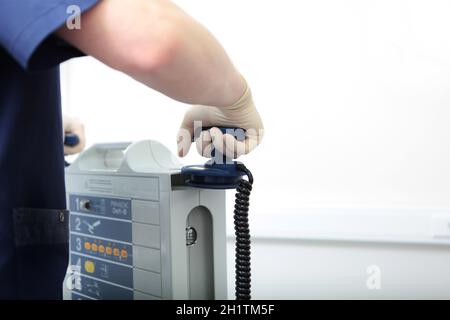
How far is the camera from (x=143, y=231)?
687mm

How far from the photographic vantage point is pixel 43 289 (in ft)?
1.93

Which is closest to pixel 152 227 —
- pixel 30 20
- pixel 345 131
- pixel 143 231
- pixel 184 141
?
pixel 143 231

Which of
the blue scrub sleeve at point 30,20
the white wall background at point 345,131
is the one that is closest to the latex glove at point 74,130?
the white wall background at point 345,131

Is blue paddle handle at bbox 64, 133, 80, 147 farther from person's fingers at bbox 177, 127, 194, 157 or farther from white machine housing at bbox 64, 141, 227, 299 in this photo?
person's fingers at bbox 177, 127, 194, 157

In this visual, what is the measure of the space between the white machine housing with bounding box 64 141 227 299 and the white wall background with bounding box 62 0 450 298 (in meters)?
0.42

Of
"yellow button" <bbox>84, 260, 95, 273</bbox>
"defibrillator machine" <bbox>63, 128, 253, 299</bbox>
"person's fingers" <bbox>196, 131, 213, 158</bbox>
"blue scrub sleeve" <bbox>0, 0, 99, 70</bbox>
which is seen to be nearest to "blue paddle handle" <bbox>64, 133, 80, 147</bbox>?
"defibrillator machine" <bbox>63, 128, 253, 299</bbox>

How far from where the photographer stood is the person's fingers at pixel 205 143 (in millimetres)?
626

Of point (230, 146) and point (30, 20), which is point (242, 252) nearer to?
point (230, 146)

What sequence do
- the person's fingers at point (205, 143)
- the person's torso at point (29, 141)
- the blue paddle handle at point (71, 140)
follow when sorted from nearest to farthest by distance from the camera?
1. the person's torso at point (29, 141)
2. the person's fingers at point (205, 143)
3. the blue paddle handle at point (71, 140)

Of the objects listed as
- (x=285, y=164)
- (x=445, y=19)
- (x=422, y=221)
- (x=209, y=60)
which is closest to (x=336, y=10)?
(x=445, y=19)

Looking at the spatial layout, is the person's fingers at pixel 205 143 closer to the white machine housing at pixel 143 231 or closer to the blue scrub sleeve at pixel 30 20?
the white machine housing at pixel 143 231

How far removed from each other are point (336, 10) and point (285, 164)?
45cm

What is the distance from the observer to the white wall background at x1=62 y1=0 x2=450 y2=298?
0.99 m

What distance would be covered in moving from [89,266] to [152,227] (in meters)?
0.22
